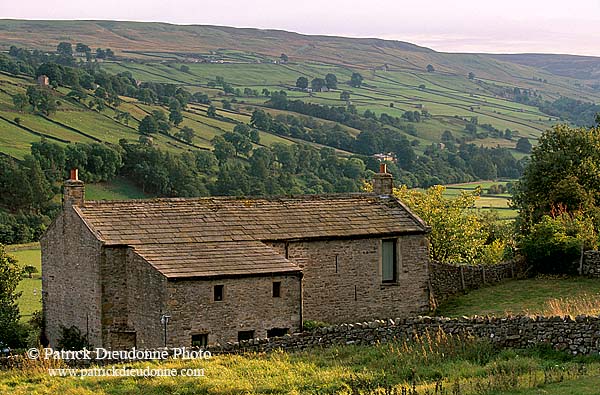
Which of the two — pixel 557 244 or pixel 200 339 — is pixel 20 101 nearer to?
pixel 557 244

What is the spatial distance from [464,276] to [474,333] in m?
14.9

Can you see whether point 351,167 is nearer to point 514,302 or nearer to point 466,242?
point 466,242

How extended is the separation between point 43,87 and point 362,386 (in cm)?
12326

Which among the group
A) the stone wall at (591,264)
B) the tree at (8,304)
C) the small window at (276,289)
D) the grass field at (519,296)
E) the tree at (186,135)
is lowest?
the tree at (186,135)

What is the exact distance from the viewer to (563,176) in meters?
45.5

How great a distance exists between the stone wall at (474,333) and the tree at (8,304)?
13.1 metres

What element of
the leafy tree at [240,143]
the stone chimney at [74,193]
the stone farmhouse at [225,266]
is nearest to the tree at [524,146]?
the leafy tree at [240,143]

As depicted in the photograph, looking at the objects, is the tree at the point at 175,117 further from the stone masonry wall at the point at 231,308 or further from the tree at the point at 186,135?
the stone masonry wall at the point at 231,308

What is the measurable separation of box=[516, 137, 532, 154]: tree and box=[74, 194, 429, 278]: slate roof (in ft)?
412

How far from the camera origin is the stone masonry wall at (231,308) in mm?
26281

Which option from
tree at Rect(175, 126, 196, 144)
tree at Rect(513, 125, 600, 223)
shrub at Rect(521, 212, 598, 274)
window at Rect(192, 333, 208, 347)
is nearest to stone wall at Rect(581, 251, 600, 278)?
shrub at Rect(521, 212, 598, 274)

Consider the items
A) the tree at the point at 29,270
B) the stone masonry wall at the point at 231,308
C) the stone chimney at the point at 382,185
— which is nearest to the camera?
the stone masonry wall at the point at 231,308

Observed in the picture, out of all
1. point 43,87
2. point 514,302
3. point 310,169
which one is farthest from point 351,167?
point 514,302

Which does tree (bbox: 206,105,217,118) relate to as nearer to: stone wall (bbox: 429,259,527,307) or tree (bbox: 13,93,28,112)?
tree (bbox: 13,93,28,112)
